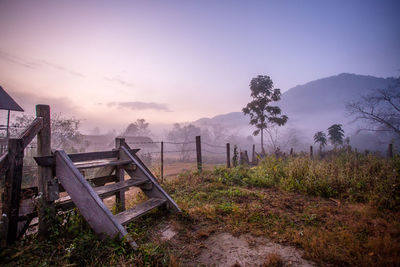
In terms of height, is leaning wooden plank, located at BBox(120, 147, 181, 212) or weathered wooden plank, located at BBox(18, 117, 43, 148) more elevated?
weathered wooden plank, located at BBox(18, 117, 43, 148)

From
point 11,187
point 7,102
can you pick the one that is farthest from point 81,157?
point 7,102

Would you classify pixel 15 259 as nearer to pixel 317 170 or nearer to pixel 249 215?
pixel 249 215

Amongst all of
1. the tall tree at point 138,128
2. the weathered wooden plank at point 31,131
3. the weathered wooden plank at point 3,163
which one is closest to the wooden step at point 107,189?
the weathered wooden plank at point 3,163

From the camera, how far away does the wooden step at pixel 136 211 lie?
2.62m

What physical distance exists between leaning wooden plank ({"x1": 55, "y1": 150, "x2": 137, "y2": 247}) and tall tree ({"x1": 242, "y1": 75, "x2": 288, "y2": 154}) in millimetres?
24452

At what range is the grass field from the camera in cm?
205

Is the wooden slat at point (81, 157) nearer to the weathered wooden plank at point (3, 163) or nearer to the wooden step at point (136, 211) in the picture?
the weathered wooden plank at point (3, 163)

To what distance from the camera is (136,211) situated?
2.94m

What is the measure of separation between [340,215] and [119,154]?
4.33 metres

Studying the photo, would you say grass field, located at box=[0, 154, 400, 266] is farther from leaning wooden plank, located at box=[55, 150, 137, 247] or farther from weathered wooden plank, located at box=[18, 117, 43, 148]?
weathered wooden plank, located at box=[18, 117, 43, 148]

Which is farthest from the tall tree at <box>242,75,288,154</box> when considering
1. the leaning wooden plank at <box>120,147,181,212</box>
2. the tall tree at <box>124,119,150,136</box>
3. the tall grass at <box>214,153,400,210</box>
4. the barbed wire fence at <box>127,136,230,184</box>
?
the tall tree at <box>124,119,150,136</box>

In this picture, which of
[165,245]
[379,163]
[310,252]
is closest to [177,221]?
[165,245]

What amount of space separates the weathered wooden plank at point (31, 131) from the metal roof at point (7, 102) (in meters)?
16.5

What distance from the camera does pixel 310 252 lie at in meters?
2.22
